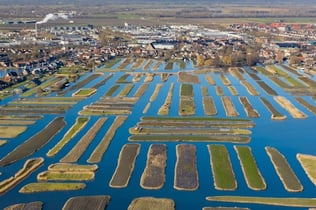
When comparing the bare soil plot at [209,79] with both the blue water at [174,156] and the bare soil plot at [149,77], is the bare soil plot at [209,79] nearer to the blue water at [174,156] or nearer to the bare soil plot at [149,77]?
the blue water at [174,156]

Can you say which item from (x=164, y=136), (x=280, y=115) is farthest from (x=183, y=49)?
(x=164, y=136)

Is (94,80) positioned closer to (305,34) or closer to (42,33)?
(42,33)

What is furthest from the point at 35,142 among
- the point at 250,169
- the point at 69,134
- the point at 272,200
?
the point at 272,200

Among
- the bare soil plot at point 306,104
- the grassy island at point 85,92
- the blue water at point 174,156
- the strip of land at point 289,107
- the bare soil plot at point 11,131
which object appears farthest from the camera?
the grassy island at point 85,92

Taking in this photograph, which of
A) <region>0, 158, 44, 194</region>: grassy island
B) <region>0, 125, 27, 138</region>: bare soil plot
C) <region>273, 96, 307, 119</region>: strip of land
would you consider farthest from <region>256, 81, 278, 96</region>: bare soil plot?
<region>0, 158, 44, 194</region>: grassy island

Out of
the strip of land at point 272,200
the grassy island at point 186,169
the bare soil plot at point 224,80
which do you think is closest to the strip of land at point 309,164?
the strip of land at point 272,200

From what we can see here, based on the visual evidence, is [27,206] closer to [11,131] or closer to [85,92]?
[11,131]
